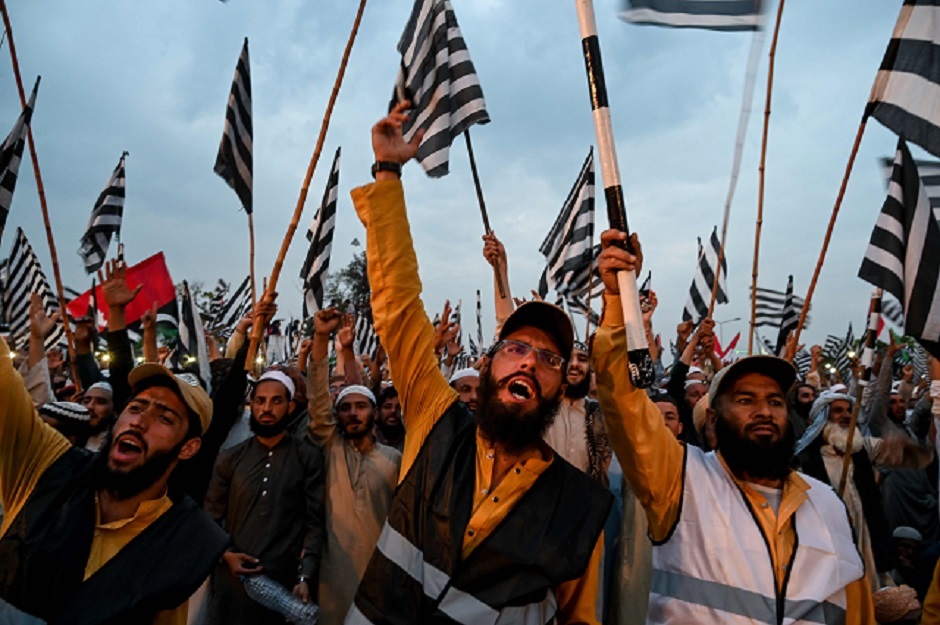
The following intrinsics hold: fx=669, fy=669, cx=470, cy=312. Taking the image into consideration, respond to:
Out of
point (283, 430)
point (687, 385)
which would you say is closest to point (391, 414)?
point (283, 430)

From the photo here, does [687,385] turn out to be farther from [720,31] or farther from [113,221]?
[113,221]

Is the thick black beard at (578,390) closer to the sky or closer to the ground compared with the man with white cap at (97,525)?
closer to the sky

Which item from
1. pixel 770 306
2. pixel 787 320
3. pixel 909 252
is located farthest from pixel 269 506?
pixel 770 306

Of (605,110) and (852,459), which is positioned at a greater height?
(605,110)

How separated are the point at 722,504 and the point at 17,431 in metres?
2.45

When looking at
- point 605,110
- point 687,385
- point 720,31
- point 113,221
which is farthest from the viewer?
point 113,221

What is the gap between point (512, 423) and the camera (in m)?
2.37

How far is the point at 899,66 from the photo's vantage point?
124 inches

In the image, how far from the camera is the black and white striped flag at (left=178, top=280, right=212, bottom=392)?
5748mm

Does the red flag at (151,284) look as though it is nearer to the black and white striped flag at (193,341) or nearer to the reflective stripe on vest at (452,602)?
the black and white striped flag at (193,341)

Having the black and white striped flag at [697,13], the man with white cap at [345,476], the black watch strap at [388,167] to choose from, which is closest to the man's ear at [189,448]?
the black watch strap at [388,167]

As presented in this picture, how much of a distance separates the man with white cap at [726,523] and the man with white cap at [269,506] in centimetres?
258

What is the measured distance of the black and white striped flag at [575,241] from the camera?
312 inches

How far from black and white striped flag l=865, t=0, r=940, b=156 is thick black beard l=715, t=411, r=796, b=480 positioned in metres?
1.41
